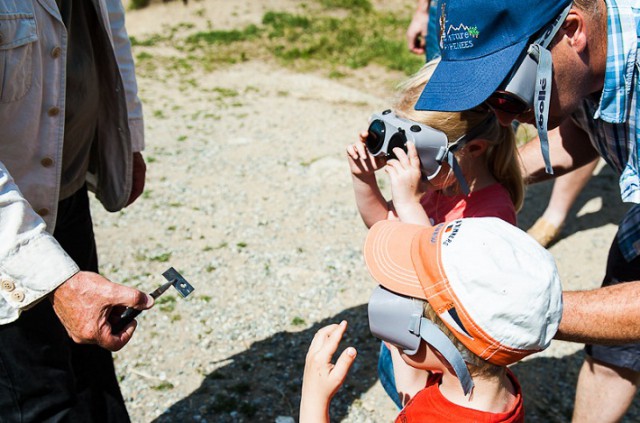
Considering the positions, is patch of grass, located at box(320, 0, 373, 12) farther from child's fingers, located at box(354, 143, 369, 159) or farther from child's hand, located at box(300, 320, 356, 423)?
child's hand, located at box(300, 320, 356, 423)

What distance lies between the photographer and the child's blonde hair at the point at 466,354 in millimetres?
1923

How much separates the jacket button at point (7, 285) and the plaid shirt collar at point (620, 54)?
1916mm

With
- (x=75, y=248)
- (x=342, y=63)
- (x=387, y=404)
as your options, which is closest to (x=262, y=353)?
(x=387, y=404)

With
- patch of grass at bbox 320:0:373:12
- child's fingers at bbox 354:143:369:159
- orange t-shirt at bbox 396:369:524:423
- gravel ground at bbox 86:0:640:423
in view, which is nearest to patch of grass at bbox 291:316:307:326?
gravel ground at bbox 86:0:640:423

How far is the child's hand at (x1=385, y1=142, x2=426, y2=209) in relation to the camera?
2.44 m

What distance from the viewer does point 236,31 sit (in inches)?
417

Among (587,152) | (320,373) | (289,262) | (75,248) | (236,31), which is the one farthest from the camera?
(236,31)

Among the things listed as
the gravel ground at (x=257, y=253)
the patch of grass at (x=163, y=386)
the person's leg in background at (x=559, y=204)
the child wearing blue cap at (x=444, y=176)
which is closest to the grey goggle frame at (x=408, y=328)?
the child wearing blue cap at (x=444, y=176)

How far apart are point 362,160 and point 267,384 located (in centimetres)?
151

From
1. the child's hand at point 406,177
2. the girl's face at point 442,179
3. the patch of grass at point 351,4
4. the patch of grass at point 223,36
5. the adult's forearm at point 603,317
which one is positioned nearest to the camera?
the adult's forearm at point 603,317

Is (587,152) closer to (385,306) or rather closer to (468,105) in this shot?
(468,105)

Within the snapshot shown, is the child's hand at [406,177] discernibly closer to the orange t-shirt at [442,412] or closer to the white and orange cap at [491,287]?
the white and orange cap at [491,287]

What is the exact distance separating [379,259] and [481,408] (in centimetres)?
51

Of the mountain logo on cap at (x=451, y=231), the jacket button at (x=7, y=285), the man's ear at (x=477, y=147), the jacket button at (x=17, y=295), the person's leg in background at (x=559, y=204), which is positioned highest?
the mountain logo on cap at (x=451, y=231)
